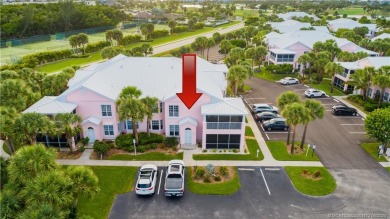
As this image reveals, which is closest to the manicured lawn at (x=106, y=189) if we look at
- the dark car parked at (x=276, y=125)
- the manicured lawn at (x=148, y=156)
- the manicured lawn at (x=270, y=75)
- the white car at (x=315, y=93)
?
the manicured lawn at (x=148, y=156)

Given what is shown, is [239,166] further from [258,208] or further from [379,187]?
[379,187]

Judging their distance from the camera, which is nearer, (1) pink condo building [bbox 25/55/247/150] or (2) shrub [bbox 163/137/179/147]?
(1) pink condo building [bbox 25/55/247/150]

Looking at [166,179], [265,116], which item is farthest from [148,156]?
[265,116]

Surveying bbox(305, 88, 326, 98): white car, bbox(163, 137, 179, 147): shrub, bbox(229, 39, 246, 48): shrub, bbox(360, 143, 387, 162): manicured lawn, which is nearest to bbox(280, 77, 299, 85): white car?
bbox(305, 88, 326, 98): white car

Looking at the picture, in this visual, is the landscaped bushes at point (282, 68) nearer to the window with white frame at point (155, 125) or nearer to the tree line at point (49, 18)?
the window with white frame at point (155, 125)

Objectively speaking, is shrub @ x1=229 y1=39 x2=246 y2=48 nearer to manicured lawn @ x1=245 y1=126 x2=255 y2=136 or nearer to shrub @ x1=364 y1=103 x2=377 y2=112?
shrub @ x1=364 y1=103 x2=377 y2=112

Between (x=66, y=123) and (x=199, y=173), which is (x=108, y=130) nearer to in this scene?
(x=66, y=123)
